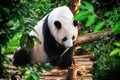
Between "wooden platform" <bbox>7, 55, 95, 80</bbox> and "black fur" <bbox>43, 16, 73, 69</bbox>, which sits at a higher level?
"black fur" <bbox>43, 16, 73, 69</bbox>

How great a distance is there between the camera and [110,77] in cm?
540

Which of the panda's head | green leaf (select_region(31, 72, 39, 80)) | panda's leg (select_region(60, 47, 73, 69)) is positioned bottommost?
green leaf (select_region(31, 72, 39, 80))

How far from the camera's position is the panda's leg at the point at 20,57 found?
6367 mm

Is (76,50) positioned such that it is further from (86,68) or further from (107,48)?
(107,48)

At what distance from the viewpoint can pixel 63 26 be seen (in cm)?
584

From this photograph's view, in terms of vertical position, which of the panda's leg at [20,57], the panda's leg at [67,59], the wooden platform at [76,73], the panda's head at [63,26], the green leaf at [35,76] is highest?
the panda's head at [63,26]

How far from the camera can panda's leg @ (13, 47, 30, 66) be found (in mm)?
6367

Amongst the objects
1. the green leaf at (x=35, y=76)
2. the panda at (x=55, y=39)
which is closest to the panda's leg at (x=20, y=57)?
the panda at (x=55, y=39)

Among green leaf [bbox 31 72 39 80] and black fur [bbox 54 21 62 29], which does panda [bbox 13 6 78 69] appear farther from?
green leaf [bbox 31 72 39 80]

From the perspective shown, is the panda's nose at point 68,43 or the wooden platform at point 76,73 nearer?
the wooden platform at point 76,73

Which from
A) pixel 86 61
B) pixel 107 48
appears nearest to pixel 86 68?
pixel 86 61

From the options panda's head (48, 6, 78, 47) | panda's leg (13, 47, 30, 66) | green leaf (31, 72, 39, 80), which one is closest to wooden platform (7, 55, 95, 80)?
panda's leg (13, 47, 30, 66)

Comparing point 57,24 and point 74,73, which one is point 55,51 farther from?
point 74,73

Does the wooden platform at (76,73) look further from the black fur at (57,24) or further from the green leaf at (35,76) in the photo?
the green leaf at (35,76)
